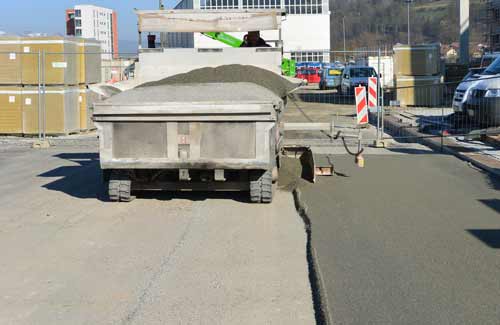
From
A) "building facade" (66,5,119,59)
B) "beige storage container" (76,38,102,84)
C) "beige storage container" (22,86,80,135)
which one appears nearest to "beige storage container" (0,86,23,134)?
"beige storage container" (22,86,80,135)

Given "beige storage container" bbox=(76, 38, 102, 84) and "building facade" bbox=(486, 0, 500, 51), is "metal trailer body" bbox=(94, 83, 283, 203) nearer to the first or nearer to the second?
"beige storage container" bbox=(76, 38, 102, 84)

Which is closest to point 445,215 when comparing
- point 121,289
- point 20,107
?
point 121,289

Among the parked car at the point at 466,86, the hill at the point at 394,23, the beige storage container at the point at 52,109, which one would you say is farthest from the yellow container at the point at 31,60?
the hill at the point at 394,23

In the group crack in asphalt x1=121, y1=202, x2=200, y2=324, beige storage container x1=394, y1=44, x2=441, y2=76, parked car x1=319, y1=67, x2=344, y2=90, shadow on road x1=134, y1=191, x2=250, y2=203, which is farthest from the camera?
parked car x1=319, y1=67, x2=344, y2=90

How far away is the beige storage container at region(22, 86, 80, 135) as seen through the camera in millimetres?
20547

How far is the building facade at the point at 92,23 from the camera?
82250 millimetres

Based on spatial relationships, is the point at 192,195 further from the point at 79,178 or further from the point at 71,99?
the point at 71,99

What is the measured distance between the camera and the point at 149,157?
10227 mm

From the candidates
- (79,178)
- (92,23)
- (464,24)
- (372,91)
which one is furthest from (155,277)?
(92,23)

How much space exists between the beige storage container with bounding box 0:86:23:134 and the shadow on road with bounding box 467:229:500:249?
49.2ft

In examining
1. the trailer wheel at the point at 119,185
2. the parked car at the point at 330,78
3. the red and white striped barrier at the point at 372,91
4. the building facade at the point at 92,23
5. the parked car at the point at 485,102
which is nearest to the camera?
the trailer wheel at the point at 119,185

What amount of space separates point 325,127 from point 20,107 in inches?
398

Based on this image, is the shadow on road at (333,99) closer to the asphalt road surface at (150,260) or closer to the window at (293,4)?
the asphalt road surface at (150,260)

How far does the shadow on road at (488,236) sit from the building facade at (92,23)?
239 feet
